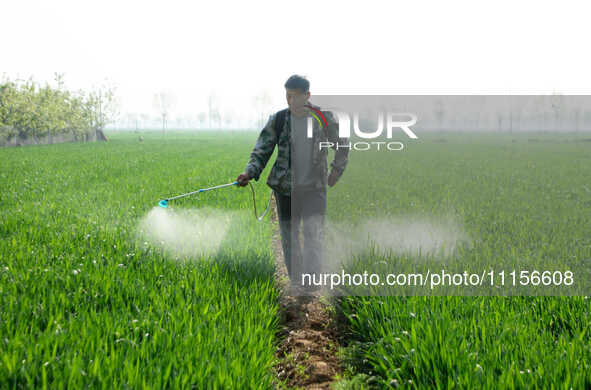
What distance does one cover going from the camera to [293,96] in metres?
3.96

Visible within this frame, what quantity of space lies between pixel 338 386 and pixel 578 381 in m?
1.50

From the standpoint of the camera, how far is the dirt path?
9.62ft

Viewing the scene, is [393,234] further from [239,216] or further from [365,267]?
[239,216]

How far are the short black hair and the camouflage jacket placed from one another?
0.25m

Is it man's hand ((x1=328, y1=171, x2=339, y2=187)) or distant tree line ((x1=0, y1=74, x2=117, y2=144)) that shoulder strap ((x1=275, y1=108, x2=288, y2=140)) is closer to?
man's hand ((x1=328, y1=171, x2=339, y2=187))

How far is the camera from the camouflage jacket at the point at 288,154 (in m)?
4.07

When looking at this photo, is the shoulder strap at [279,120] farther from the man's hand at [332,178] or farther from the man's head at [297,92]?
the man's hand at [332,178]

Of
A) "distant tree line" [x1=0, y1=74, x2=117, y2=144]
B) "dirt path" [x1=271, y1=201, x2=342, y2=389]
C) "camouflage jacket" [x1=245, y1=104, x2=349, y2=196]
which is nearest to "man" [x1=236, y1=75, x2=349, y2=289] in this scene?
"camouflage jacket" [x1=245, y1=104, x2=349, y2=196]

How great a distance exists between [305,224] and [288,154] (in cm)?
87

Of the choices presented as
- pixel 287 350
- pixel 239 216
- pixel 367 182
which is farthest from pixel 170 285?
pixel 367 182

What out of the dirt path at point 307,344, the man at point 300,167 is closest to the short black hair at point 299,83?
the man at point 300,167

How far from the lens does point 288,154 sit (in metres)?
4.18

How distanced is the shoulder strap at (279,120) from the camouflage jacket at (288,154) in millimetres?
35

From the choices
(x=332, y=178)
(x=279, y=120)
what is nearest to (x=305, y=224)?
(x=332, y=178)
